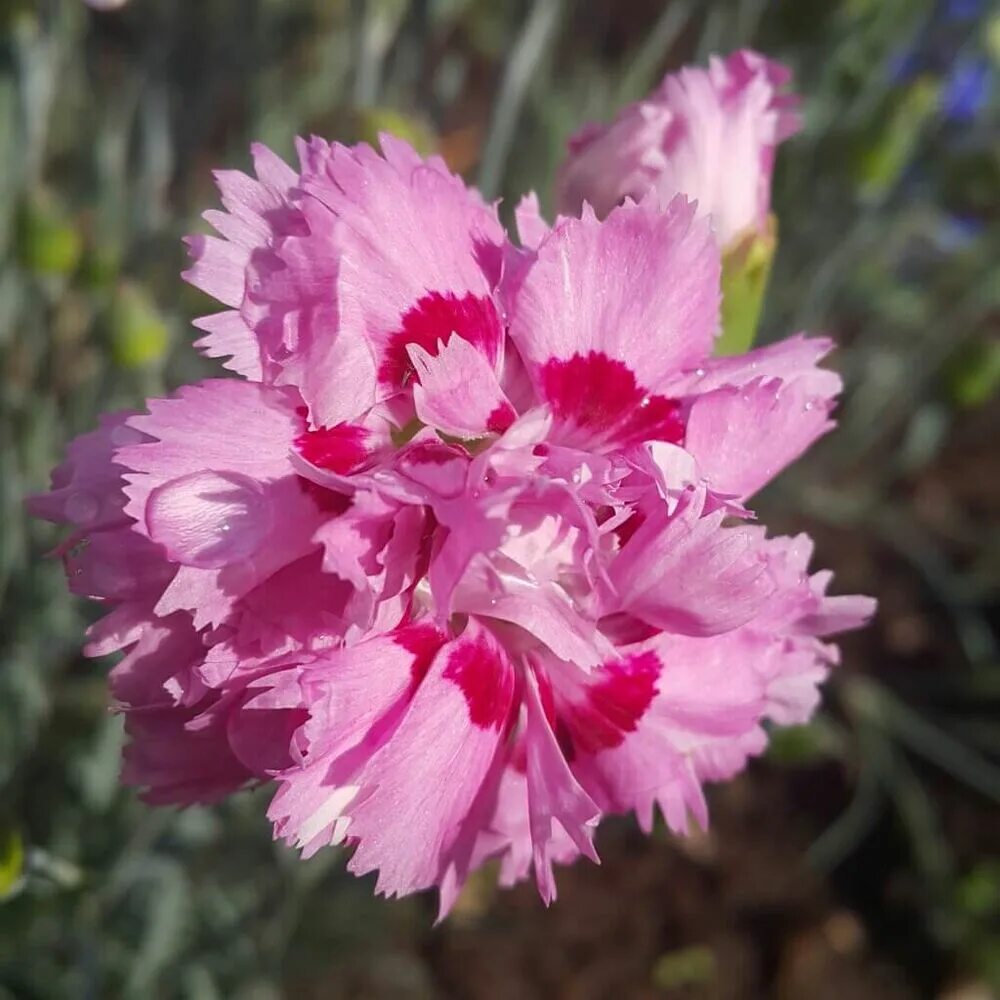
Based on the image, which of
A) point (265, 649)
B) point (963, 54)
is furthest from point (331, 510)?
point (963, 54)

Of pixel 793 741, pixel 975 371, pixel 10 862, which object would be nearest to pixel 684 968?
pixel 793 741

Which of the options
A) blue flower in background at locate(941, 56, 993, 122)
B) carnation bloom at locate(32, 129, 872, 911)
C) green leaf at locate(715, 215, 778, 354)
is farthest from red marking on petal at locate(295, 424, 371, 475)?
blue flower in background at locate(941, 56, 993, 122)

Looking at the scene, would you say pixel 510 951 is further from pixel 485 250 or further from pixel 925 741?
pixel 485 250

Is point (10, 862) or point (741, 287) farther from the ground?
point (741, 287)

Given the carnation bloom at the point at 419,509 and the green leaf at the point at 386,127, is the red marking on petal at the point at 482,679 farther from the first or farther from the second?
the green leaf at the point at 386,127

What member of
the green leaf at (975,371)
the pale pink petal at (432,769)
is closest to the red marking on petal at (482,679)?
the pale pink petal at (432,769)

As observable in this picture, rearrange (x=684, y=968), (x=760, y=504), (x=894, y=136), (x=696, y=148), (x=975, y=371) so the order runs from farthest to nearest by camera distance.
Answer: (x=684, y=968)
(x=760, y=504)
(x=975, y=371)
(x=894, y=136)
(x=696, y=148)

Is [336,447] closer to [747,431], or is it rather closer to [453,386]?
[453,386]

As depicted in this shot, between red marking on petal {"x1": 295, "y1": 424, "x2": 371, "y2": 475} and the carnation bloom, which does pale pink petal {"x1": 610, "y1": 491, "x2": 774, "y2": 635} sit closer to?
the carnation bloom
